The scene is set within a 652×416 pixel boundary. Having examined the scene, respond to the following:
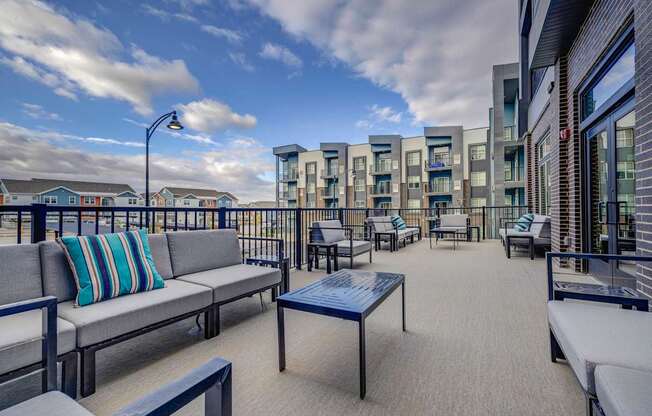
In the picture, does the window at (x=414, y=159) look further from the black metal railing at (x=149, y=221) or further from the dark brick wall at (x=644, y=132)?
the dark brick wall at (x=644, y=132)

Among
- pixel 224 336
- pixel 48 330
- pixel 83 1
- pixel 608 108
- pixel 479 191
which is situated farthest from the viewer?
pixel 479 191

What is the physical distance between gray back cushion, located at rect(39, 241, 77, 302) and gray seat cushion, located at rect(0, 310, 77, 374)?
0.29 meters

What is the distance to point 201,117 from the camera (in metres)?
14.6

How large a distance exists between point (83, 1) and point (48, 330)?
23.8ft

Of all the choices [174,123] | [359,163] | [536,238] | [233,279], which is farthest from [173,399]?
[359,163]

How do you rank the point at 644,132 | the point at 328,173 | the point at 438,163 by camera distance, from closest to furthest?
the point at 644,132 → the point at 438,163 → the point at 328,173

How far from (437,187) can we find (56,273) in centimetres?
1941

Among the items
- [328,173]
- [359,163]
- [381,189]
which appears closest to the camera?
[381,189]

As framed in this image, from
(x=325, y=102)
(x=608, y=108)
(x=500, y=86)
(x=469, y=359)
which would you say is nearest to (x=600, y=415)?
(x=469, y=359)

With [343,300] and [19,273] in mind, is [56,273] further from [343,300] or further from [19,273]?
[343,300]

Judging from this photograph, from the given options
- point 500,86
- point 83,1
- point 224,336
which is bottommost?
point 224,336

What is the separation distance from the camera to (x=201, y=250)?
3037 millimetres

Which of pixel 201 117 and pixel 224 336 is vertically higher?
pixel 201 117

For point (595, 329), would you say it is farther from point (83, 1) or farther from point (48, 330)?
point (83, 1)
